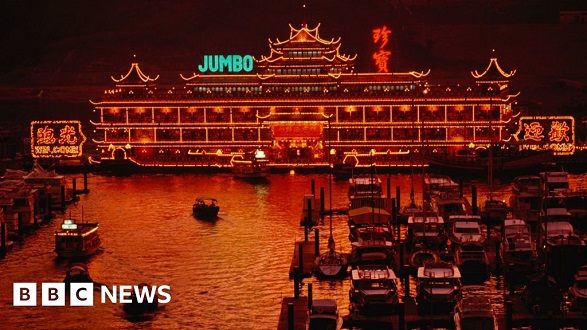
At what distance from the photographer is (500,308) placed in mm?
59938

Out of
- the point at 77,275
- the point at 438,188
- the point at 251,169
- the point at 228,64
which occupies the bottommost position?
the point at 77,275

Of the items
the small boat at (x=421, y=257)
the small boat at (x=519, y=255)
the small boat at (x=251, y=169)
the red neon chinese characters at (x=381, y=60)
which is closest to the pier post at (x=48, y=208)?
the small boat at (x=251, y=169)

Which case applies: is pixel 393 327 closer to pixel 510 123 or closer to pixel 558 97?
pixel 510 123

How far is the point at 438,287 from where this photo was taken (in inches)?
2340

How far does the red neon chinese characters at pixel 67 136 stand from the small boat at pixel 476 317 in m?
77.7

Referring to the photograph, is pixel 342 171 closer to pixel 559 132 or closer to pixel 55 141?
pixel 559 132

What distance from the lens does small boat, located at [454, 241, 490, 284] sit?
65.4m

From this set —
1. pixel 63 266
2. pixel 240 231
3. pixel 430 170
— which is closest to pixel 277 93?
pixel 430 170

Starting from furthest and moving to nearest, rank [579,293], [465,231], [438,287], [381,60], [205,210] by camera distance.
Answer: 1. [381,60]
2. [205,210]
3. [465,231]
4. [438,287]
5. [579,293]

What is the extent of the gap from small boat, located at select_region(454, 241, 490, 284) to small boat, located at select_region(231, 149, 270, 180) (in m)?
47.9

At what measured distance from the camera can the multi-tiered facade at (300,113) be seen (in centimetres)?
12394

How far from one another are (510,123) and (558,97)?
3754 centimetres

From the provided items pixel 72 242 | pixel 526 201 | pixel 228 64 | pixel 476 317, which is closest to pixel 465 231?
pixel 526 201

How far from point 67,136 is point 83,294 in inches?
2507
